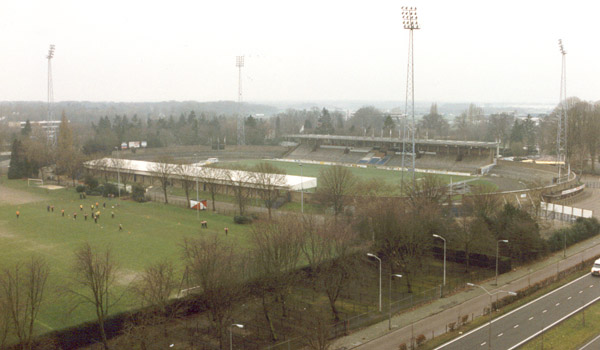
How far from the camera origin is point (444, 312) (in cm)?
2392

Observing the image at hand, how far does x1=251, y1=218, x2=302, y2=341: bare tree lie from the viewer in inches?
876

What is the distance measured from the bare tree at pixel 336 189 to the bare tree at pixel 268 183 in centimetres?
421

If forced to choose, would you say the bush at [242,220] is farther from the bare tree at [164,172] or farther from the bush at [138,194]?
the bush at [138,194]

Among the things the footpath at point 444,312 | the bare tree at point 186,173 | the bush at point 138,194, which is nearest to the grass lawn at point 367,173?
the bare tree at point 186,173

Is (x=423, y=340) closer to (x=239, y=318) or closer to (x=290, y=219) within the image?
(x=239, y=318)

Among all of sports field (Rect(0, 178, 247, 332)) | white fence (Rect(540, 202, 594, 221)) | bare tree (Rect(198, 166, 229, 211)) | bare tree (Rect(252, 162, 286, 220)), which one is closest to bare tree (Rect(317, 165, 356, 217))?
bare tree (Rect(252, 162, 286, 220))

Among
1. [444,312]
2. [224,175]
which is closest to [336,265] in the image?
[444,312]

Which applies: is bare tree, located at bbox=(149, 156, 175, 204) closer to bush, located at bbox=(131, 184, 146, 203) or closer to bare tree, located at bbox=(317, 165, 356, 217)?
bush, located at bbox=(131, 184, 146, 203)

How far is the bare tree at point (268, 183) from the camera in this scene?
44.5 m

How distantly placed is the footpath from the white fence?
9.40 m

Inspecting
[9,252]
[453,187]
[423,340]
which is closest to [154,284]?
[423,340]

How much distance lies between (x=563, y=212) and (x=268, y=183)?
22931 mm

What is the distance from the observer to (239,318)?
22812 millimetres

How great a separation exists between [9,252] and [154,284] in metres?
14.5
